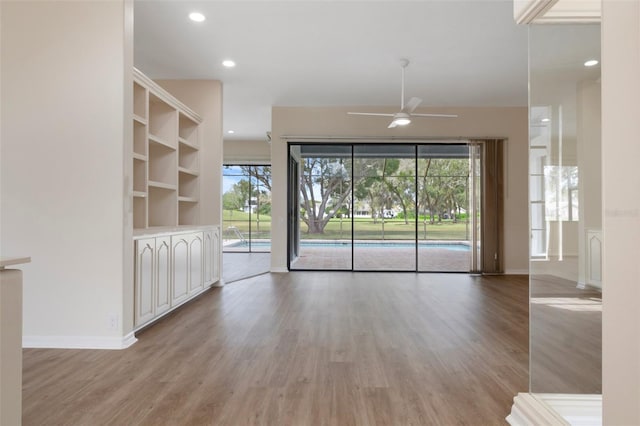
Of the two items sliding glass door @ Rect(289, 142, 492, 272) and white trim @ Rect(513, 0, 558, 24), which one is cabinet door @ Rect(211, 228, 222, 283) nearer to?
sliding glass door @ Rect(289, 142, 492, 272)

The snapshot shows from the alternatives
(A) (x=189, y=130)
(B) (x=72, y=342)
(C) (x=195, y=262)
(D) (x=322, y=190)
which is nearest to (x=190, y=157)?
(A) (x=189, y=130)

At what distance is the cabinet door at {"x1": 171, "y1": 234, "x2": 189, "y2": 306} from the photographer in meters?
3.93

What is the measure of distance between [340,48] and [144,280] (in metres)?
3.48

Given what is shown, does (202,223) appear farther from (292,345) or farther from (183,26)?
(292,345)

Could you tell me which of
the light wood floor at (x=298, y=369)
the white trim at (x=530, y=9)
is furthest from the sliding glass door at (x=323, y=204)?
the white trim at (x=530, y=9)

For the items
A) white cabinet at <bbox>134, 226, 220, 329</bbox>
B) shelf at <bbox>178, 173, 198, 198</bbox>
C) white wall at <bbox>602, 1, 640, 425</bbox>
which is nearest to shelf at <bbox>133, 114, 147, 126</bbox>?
white cabinet at <bbox>134, 226, 220, 329</bbox>

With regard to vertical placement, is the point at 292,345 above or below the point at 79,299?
below

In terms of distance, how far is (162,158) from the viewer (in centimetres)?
465

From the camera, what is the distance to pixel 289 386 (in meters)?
2.23

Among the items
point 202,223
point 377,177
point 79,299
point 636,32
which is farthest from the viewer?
point 377,177

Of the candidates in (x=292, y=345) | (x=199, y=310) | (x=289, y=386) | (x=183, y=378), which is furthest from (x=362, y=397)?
(x=199, y=310)

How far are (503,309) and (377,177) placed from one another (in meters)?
3.92

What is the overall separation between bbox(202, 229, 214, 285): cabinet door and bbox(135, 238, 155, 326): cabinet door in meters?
1.46

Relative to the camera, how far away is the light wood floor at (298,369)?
1.93 meters
